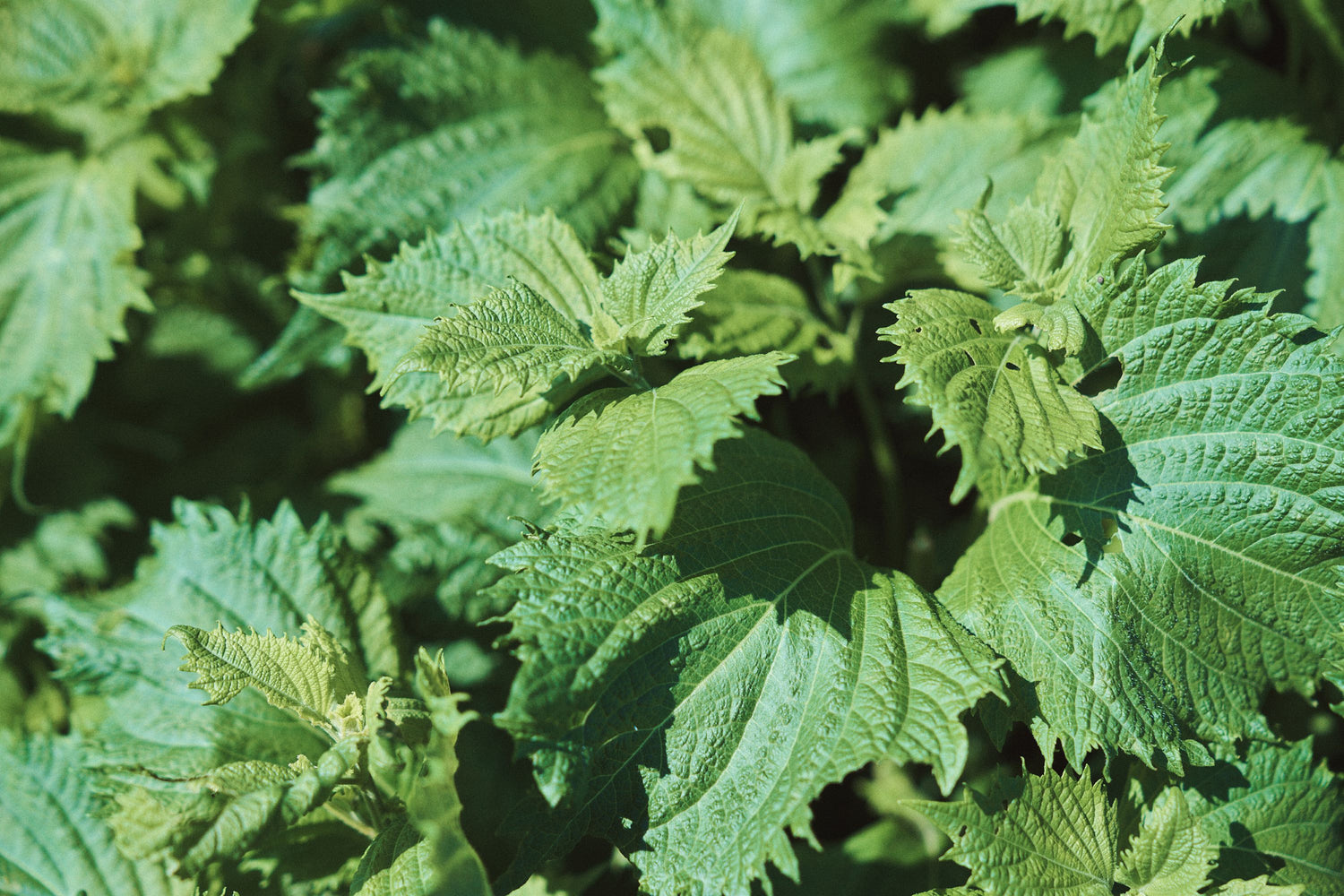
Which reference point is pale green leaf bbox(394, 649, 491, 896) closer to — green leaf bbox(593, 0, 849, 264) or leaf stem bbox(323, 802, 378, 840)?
leaf stem bbox(323, 802, 378, 840)

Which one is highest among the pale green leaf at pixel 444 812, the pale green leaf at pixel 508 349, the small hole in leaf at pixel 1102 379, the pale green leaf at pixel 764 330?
the pale green leaf at pixel 508 349

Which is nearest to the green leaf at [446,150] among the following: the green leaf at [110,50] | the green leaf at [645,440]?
the green leaf at [110,50]

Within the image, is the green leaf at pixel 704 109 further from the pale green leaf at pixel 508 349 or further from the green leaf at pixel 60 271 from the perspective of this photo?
the green leaf at pixel 60 271

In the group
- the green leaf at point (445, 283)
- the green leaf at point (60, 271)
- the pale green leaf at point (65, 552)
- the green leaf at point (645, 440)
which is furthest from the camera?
the pale green leaf at point (65, 552)

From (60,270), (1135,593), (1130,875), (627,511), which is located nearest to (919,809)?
(1130,875)

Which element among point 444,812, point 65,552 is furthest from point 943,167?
point 65,552

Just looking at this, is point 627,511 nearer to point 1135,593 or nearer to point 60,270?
point 1135,593

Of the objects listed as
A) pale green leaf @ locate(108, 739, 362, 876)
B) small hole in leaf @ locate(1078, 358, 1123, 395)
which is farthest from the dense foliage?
small hole in leaf @ locate(1078, 358, 1123, 395)
